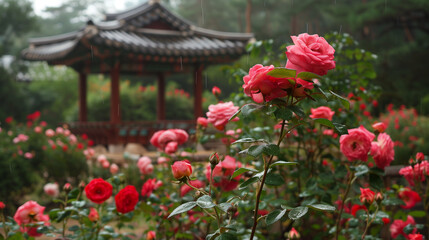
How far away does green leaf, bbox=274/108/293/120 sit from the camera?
0.96 metres

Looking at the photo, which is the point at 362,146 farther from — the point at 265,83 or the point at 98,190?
the point at 98,190

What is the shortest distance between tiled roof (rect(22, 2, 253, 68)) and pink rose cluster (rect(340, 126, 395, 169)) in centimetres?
588

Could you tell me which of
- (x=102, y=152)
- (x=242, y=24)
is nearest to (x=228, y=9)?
(x=242, y=24)

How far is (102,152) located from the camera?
27.8 ft

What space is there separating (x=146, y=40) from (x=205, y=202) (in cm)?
729

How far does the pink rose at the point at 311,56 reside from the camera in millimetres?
936

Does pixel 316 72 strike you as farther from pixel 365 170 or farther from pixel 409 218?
pixel 409 218

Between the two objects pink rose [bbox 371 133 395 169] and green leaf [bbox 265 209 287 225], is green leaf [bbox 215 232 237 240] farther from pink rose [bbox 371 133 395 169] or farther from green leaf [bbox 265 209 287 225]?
pink rose [bbox 371 133 395 169]

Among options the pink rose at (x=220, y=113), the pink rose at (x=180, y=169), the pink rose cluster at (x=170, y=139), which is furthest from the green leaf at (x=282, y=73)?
the pink rose cluster at (x=170, y=139)

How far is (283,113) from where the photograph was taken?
0.97m

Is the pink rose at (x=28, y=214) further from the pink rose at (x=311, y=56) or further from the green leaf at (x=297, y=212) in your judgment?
the pink rose at (x=311, y=56)

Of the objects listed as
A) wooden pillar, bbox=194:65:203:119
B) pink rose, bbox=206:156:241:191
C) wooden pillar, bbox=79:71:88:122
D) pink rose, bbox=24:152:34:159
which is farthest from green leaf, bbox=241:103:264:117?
wooden pillar, bbox=79:71:88:122

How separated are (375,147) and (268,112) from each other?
716 millimetres

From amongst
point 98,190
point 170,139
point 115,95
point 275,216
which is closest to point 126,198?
point 98,190
